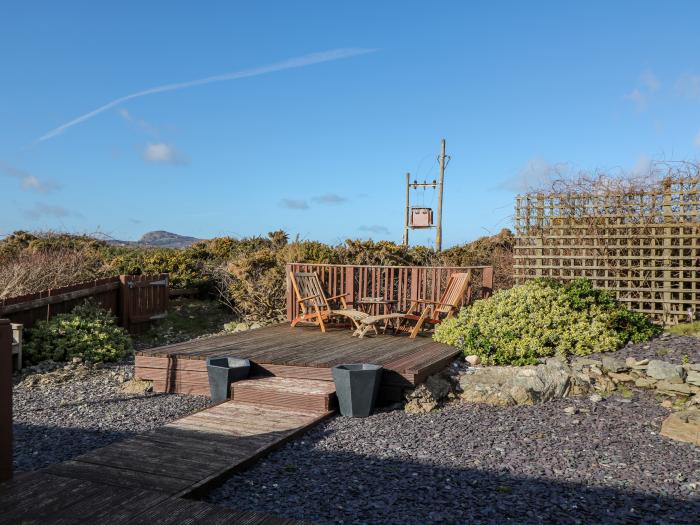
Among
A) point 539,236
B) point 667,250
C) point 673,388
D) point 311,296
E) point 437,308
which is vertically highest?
point 539,236

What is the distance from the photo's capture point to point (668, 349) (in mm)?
6465

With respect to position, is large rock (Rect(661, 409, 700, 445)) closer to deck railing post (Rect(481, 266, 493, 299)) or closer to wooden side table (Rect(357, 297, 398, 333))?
deck railing post (Rect(481, 266, 493, 299))

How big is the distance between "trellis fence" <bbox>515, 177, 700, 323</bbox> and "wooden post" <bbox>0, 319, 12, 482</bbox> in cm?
772

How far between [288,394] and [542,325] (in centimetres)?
320

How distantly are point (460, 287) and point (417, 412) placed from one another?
278 cm

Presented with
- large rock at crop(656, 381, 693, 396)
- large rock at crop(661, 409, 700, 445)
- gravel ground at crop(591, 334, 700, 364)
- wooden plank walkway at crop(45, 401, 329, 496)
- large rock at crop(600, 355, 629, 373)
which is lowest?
wooden plank walkway at crop(45, 401, 329, 496)

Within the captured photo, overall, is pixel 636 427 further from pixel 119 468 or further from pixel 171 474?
pixel 119 468

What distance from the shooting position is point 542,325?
6.70 metres

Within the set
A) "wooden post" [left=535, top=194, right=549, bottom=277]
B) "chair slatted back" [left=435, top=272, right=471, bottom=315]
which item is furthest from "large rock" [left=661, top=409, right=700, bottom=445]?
"wooden post" [left=535, top=194, right=549, bottom=277]

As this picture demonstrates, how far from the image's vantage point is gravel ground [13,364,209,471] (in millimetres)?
4152

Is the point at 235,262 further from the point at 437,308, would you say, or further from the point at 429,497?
the point at 429,497

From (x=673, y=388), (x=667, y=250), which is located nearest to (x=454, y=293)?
(x=673, y=388)

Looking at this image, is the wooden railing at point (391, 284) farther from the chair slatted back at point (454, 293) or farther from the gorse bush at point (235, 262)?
the gorse bush at point (235, 262)

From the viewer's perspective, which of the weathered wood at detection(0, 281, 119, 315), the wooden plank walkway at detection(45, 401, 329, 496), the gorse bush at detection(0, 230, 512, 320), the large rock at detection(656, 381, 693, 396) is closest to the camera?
the wooden plank walkway at detection(45, 401, 329, 496)
